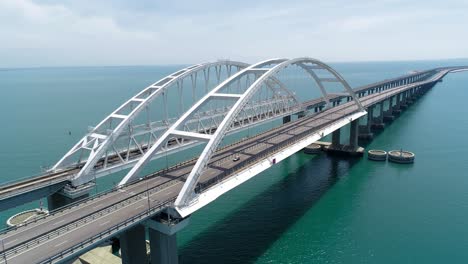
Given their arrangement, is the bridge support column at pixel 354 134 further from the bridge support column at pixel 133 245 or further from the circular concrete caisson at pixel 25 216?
the circular concrete caisson at pixel 25 216

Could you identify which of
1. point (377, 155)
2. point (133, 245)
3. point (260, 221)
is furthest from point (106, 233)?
point (377, 155)

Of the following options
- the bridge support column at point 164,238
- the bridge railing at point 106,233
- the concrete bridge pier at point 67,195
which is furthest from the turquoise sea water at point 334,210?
the concrete bridge pier at point 67,195

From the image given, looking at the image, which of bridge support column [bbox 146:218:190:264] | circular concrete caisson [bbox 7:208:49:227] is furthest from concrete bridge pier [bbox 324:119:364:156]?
circular concrete caisson [bbox 7:208:49:227]

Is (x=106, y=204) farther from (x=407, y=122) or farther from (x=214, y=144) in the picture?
(x=407, y=122)

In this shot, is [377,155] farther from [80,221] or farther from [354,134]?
[80,221]

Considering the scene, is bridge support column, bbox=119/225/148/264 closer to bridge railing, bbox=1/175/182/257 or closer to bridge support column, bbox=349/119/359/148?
bridge railing, bbox=1/175/182/257

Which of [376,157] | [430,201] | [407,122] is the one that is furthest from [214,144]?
[407,122]
